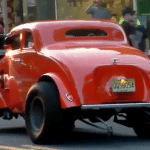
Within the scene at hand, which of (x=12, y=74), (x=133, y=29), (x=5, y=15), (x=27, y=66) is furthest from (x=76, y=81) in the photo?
(x=5, y=15)

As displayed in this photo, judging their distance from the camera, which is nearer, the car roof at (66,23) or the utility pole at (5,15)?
the car roof at (66,23)

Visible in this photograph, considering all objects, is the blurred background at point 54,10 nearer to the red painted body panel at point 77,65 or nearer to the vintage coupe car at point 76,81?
the red painted body panel at point 77,65

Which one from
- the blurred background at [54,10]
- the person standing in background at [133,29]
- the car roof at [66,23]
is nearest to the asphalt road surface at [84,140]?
the car roof at [66,23]

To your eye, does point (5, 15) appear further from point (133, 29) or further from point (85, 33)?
point (85, 33)

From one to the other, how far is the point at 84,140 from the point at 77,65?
4.12 ft

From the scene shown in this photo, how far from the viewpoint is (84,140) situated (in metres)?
12.3

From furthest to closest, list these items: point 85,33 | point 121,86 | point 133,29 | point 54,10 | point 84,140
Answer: point 54,10
point 133,29
point 85,33
point 84,140
point 121,86

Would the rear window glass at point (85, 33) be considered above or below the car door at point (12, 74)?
above

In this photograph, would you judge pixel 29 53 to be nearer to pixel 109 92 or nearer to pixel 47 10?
pixel 109 92

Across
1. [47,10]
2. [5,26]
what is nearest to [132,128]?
[47,10]

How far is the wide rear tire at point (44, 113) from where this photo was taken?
11391mm

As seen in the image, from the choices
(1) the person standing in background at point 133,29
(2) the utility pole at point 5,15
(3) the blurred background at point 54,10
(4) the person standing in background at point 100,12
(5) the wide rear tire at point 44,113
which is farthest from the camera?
(2) the utility pole at point 5,15

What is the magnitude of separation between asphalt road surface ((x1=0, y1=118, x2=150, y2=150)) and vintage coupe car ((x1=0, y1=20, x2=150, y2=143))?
20cm

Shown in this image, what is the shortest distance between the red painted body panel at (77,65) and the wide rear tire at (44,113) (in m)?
0.13
